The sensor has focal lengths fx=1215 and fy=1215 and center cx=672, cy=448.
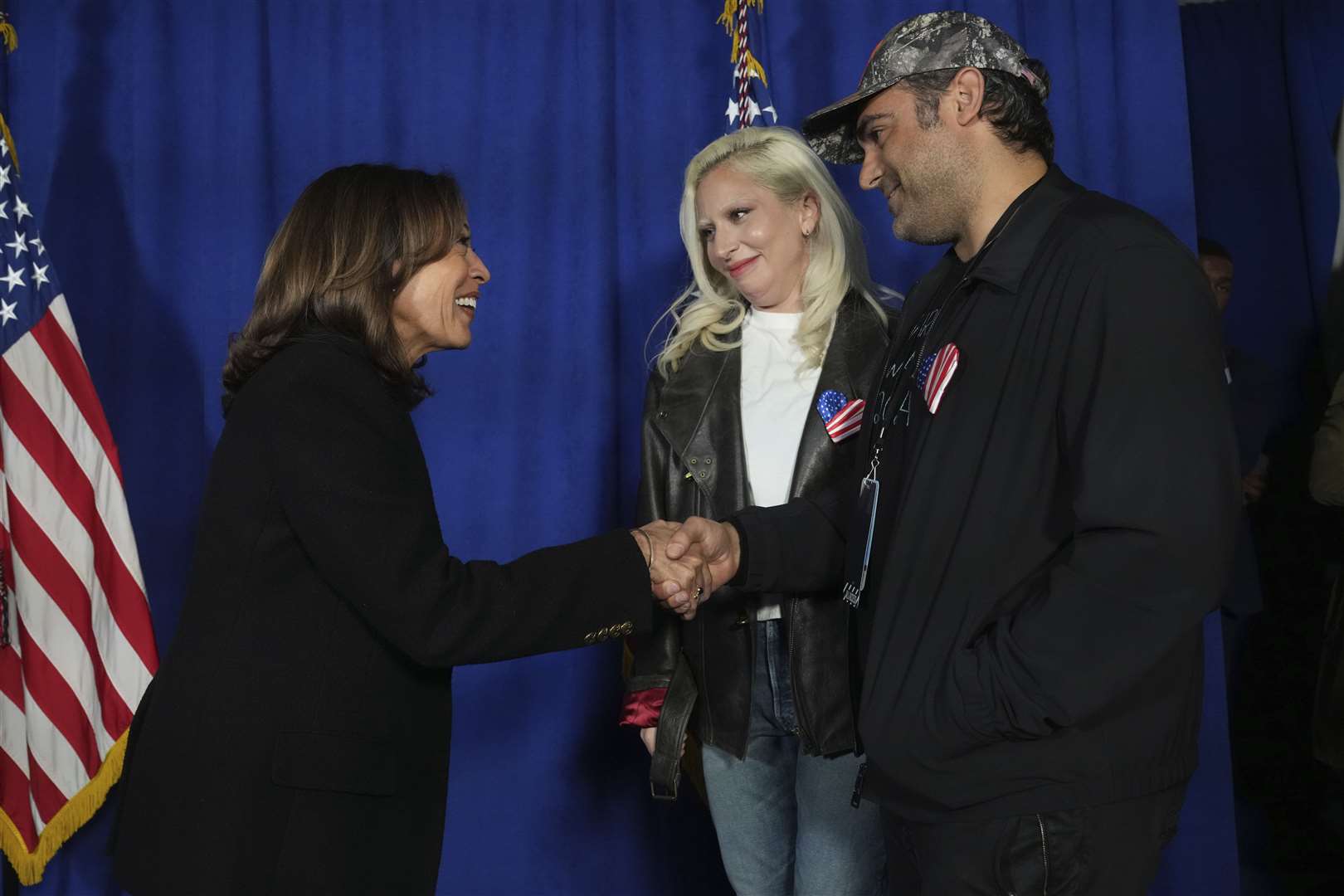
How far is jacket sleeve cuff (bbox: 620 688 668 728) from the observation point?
228 cm

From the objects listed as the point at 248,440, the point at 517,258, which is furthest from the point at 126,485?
the point at 248,440

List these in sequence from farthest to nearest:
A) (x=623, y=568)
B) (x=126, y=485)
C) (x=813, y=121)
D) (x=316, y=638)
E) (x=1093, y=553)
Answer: (x=126, y=485) < (x=813, y=121) < (x=623, y=568) < (x=316, y=638) < (x=1093, y=553)

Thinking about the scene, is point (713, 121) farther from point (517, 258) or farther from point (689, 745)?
point (689, 745)

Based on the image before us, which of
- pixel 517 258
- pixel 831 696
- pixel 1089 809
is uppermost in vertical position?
pixel 517 258

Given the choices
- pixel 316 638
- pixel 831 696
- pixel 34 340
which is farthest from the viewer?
pixel 34 340

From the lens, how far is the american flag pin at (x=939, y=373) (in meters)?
1.44

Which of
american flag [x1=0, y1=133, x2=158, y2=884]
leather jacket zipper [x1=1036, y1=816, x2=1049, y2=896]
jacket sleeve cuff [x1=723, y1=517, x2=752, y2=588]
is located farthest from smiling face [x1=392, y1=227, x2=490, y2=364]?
american flag [x1=0, y1=133, x2=158, y2=884]

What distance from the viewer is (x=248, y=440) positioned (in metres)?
1.55

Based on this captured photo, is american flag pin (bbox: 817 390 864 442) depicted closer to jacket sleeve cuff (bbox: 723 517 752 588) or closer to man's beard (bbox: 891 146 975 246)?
jacket sleeve cuff (bbox: 723 517 752 588)

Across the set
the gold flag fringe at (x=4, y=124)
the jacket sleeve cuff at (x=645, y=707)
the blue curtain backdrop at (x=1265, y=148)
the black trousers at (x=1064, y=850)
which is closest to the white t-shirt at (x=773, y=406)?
the jacket sleeve cuff at (x=645, y=707)

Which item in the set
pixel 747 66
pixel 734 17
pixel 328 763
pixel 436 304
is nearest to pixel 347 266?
pixel 436 304

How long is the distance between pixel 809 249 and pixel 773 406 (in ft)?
1.10

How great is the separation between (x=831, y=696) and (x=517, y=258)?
167cm

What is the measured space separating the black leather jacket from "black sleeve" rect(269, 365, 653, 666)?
0.58 m
